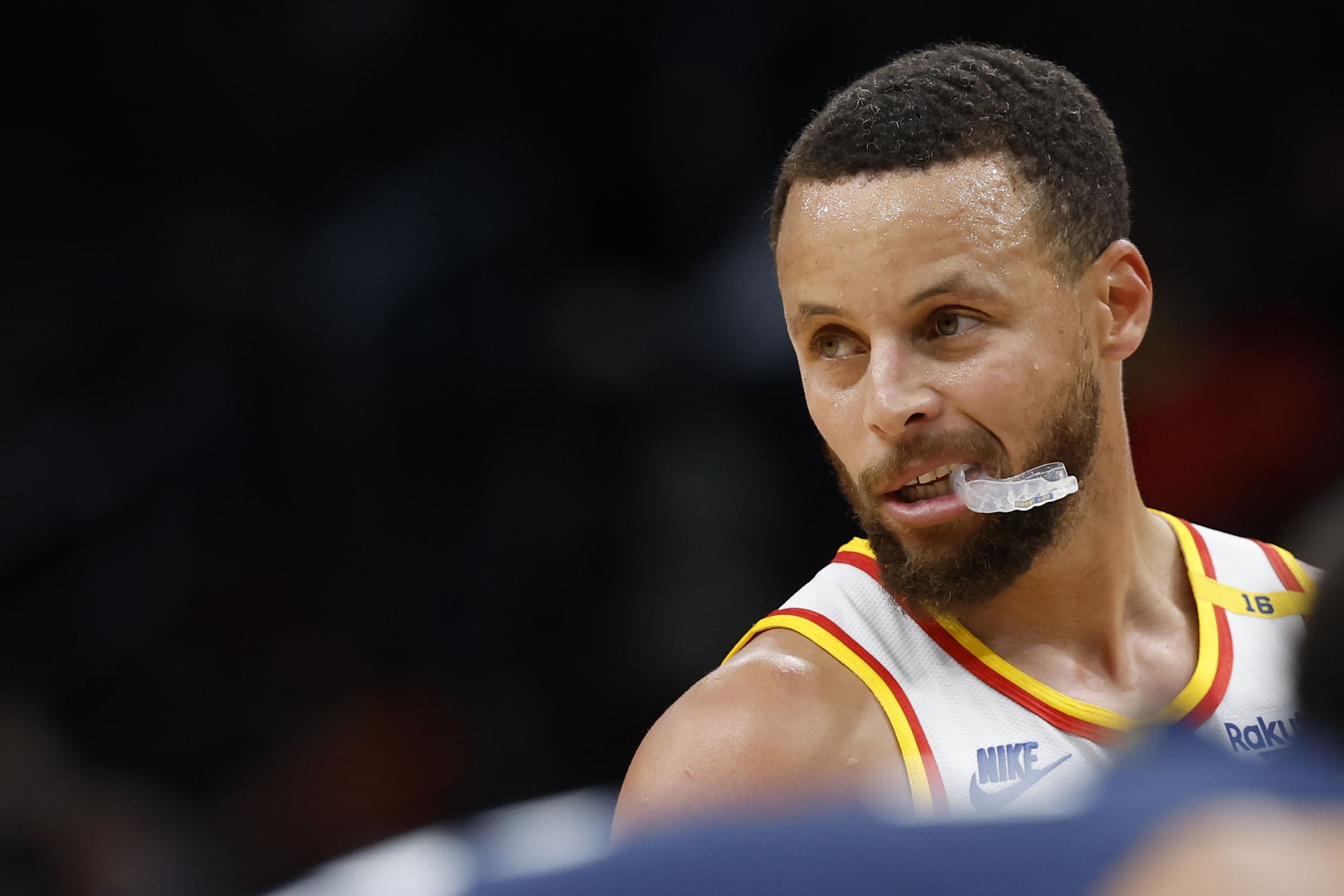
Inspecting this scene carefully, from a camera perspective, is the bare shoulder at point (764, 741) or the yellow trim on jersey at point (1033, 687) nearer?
the bare shoulder at point (764, 741)

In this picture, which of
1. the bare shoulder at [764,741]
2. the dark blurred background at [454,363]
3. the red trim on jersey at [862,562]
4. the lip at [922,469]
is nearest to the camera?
the bare shoulder at [764,741]

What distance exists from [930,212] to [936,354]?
25 cm

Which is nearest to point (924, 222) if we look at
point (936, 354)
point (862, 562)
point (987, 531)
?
point (936, 354)

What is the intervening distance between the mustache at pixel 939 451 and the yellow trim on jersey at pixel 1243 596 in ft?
2.37

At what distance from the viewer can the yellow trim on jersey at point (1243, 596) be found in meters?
2.96

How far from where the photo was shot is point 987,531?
2588 mm

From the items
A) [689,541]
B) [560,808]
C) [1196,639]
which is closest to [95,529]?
[689,541]

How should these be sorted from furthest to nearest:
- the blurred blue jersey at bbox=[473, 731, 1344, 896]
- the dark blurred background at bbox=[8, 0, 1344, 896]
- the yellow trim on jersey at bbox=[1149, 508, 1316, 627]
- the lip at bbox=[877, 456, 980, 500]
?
1. the dark blurred background at bbox=[8, 0, 1344, 896]
2. the yellow trim on jersey at bbox=[1149, 508, 1316, 627]
3. the lip at bbox=[877, 456, 980, 500]
4. the blurred blue jersey at bbox=[473, 731, 1344, 896]

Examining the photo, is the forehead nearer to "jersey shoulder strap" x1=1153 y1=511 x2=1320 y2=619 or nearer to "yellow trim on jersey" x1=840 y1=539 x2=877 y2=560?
"yellow trim on jersey" x1=840 y1=539 x2=877 y2=560

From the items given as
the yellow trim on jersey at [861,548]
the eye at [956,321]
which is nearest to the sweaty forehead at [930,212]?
the eye at [956,321]

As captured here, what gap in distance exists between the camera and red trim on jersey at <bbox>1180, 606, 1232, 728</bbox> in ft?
8.79

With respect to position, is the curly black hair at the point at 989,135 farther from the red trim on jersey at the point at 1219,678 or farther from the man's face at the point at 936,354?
the red trim on jersey at the point at 1219,678

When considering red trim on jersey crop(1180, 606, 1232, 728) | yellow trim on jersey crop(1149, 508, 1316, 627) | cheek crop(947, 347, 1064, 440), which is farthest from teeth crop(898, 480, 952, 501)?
yellow trim on jersey crop(1149, 508, 1316, 627)

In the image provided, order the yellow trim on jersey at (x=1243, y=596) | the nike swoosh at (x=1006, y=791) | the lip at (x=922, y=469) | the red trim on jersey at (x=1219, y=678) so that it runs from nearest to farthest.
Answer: the nike swoosh at (x=1006, y=791) → the lip at (x=922, y=469) → the red trim on jersey at (x=1219, y=678) → the yellow trim on jersey at (x=1243, y=596)
